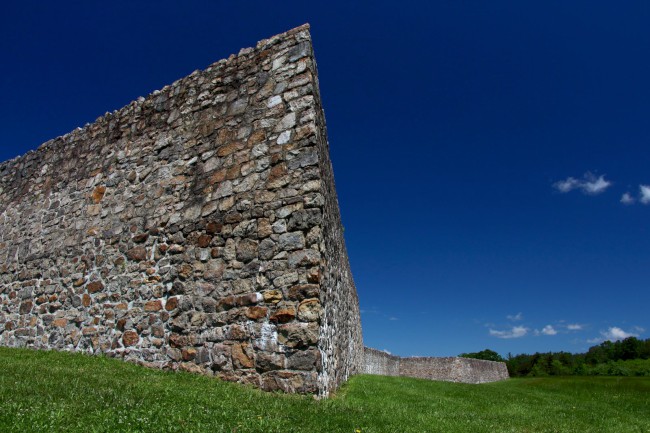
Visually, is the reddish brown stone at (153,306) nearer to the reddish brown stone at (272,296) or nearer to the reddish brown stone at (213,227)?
the reddish brown stone at (213,227)

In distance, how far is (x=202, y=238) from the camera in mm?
8328

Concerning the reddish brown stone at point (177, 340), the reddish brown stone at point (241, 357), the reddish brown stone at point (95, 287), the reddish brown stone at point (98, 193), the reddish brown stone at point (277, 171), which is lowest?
the reddish brown stone at point (241, 357)

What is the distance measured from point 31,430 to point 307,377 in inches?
141

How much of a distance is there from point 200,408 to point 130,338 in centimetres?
411

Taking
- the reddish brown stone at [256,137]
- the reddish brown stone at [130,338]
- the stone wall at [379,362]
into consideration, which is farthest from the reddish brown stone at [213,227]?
the stone wall at [379,362]

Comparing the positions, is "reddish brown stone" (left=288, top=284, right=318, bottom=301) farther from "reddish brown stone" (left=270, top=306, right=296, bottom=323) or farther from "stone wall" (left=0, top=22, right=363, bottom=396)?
"reddish brown stone" (left=270, top=306, right=296, bottom=323)

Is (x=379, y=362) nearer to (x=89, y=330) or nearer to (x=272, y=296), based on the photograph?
(x=89, y=330)

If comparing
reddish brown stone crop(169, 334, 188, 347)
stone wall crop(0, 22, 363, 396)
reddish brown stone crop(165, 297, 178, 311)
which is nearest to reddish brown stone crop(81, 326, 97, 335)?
stone wall crop(0, 22, 363, 396)

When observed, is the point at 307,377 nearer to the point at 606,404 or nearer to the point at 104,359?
the point at 104,359

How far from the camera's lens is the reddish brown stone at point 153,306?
8337mm

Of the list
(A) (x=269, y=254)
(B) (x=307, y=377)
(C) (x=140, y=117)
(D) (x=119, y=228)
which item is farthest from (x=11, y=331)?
(B) (x=307, y=377)

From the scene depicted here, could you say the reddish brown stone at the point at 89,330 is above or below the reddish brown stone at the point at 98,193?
below

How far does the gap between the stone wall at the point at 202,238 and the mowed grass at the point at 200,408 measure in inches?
24.6

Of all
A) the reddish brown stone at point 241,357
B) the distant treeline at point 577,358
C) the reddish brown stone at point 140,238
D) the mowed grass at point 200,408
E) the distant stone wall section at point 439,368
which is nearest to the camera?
the mowed grass at point 200,408
